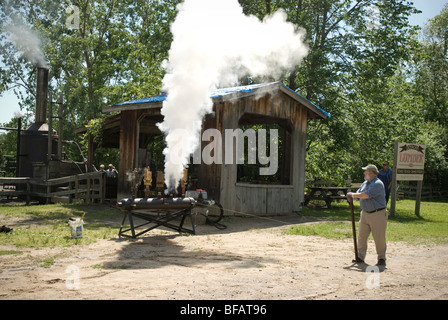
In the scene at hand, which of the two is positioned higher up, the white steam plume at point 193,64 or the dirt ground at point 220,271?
the white steam plume at point 193,64

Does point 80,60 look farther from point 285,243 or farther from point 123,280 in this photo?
point 123,280

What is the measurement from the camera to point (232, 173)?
12.9 meters

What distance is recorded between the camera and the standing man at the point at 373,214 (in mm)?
6871

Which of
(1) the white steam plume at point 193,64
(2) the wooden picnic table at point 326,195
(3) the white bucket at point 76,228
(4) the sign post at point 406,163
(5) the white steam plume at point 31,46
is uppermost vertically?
(5) the white steam plume at point 31,46

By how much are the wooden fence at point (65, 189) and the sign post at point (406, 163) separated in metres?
10.1

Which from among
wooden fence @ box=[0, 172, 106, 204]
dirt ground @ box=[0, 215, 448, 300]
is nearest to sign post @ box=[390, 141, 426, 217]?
dirt ground @ box=[0, 215, 448, 300]

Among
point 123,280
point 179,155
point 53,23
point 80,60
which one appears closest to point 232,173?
point 179,155

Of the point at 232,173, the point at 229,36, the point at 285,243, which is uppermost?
the point at 229,36

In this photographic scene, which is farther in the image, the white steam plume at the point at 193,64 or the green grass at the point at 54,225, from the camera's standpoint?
the white steam plume at the point at 193,64

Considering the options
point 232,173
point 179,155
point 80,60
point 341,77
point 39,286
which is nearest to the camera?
point 39,286
